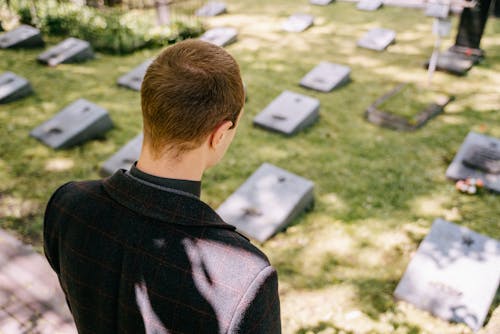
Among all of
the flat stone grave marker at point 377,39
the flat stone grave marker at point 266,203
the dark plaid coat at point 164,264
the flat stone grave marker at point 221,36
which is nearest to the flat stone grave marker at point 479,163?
the flat stone grave marker at point 266,203

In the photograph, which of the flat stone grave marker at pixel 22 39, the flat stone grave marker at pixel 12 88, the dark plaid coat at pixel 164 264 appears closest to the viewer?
the dark plaid coat at pixel 164 264

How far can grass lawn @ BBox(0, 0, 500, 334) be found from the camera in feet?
13.9

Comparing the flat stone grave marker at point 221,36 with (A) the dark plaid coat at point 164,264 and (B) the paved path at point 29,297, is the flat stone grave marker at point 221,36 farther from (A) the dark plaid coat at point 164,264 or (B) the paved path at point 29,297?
(A) the dark plaid coat at point 164,264

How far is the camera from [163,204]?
1.34 metres

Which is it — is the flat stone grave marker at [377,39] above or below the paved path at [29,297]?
above

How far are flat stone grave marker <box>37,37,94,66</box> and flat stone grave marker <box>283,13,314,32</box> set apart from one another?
5.09 m

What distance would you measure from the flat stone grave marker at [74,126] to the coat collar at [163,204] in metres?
5.26

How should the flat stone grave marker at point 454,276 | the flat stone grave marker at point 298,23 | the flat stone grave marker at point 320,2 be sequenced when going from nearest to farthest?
the flat stone grave marker at point 454,276 → the flat stone grave marker at point 298,23 → the flat stone grave marker at point 320,2

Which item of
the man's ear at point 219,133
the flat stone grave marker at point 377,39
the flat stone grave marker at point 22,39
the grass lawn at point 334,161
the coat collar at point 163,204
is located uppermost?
the man's ear at point 219,133

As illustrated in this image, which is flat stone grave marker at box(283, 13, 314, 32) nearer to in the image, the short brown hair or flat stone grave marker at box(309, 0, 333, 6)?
flat stone grave marker at box(309, 0, 333, 6)

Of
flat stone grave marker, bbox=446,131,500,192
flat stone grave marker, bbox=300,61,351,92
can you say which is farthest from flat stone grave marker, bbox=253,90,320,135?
flat stone grave marker, bbox=446,131,500,192

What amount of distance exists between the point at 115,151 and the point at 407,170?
4.47m

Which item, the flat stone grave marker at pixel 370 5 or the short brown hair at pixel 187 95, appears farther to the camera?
the flat stone grave marker at pixel 370 5

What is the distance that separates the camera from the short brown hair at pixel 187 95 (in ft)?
4.41
